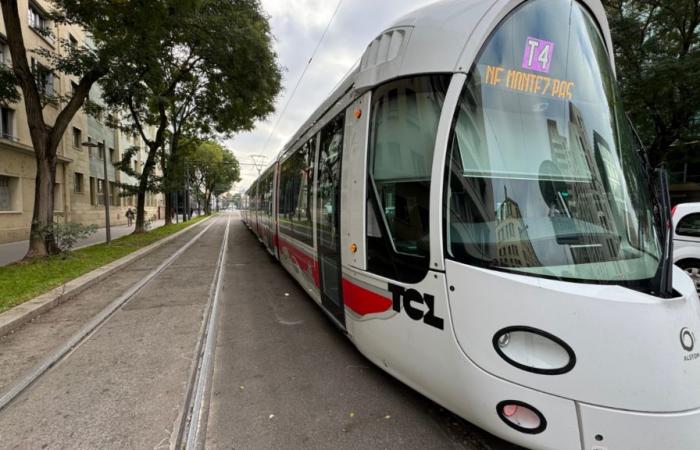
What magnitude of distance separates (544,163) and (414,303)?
1.27 meters

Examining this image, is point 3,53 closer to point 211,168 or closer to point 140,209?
point 140,209

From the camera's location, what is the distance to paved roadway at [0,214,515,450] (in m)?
2.58

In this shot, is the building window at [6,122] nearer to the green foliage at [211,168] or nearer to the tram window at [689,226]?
the green foliage at [211,168]

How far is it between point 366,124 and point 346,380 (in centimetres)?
237

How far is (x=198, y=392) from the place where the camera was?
317 centimetres

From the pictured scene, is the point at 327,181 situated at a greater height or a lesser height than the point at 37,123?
lesser

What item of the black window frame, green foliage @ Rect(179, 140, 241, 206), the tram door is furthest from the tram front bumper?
green foliage @ Rect(179, 140, 241, 206)

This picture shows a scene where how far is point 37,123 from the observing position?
9453mm

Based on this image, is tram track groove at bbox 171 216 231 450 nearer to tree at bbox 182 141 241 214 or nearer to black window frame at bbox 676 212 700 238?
black window frame at bbox 676 212 700 238

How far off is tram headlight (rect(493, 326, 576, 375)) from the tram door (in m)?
1.90

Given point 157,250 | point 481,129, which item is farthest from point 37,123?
point 481,129

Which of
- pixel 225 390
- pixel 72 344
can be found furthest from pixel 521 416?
pixel 72 344

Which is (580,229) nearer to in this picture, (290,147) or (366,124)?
(366,124)

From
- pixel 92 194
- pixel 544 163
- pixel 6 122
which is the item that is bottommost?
pixel 544 163
